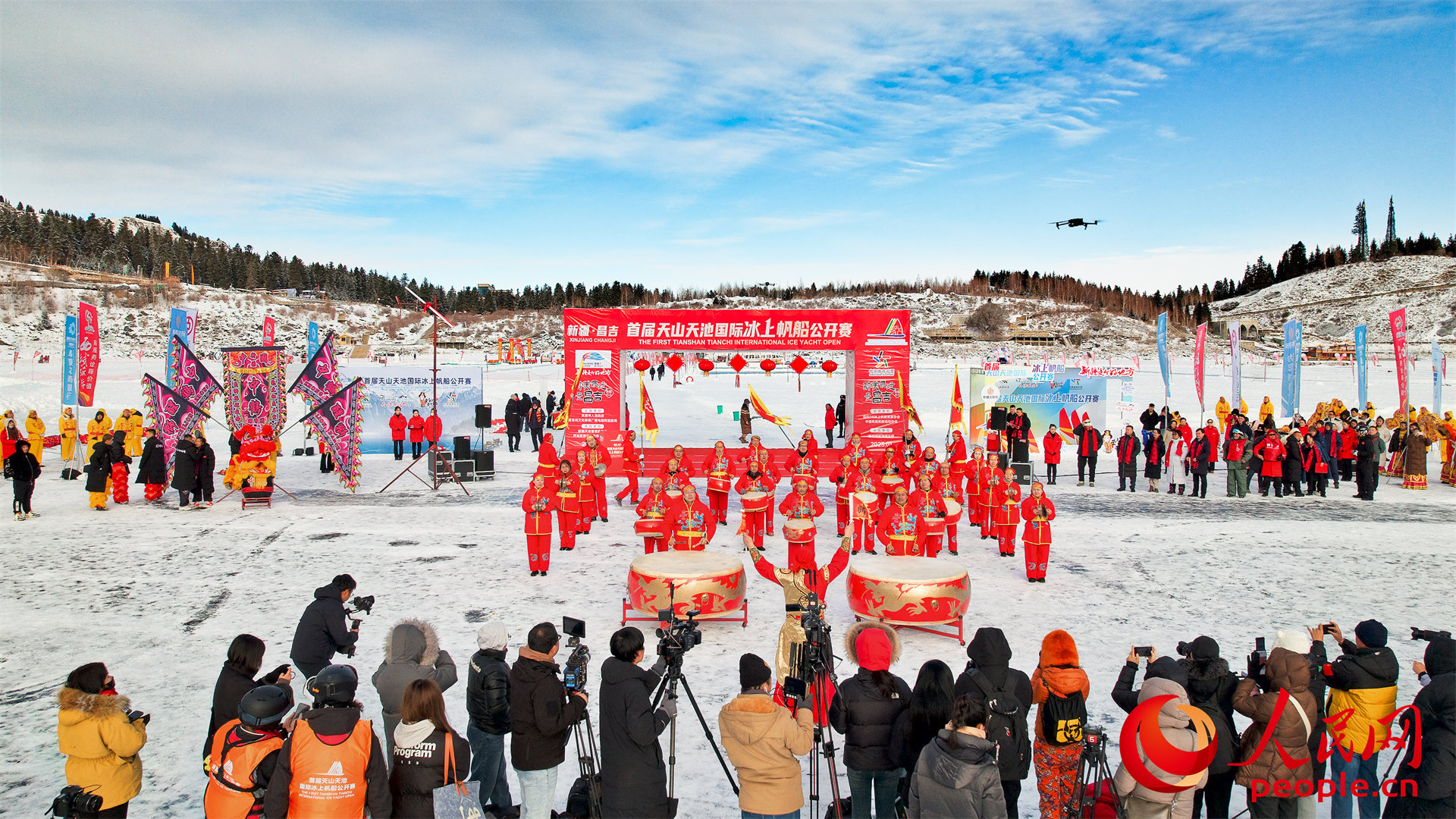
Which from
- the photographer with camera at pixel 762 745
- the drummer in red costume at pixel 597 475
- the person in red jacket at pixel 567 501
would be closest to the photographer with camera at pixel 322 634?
the photographer with camera at pixel 762 745

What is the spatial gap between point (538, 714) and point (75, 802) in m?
2.08

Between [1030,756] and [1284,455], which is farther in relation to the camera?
[1284,455]

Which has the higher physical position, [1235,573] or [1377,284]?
[1377,284]

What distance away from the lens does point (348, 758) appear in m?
3.15

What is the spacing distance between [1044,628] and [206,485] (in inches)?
542

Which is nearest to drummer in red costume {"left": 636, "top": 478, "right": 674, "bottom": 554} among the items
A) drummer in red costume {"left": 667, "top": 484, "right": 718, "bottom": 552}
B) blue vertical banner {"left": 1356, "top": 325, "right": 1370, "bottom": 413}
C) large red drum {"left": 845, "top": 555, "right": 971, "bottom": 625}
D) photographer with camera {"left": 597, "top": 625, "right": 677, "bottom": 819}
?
drummer in red costume {"left": 667, "top": 484, "right": 718, "bottom": 552}

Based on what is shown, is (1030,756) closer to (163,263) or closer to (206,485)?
(206,485)

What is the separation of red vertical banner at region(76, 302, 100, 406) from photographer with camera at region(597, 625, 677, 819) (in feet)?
66.8

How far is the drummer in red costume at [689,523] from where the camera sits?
9781 mm

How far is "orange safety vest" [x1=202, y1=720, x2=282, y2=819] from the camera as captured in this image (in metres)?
3.22

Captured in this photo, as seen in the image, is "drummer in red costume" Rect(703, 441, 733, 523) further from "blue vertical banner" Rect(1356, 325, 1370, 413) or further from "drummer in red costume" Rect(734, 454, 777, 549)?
"blue vertical banner" Rect(1356, 325, 1370, 413)

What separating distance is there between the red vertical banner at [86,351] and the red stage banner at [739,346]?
11499 mm

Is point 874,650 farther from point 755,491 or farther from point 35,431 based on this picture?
point 35,431

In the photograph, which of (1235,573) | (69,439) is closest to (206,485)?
(69,439)
